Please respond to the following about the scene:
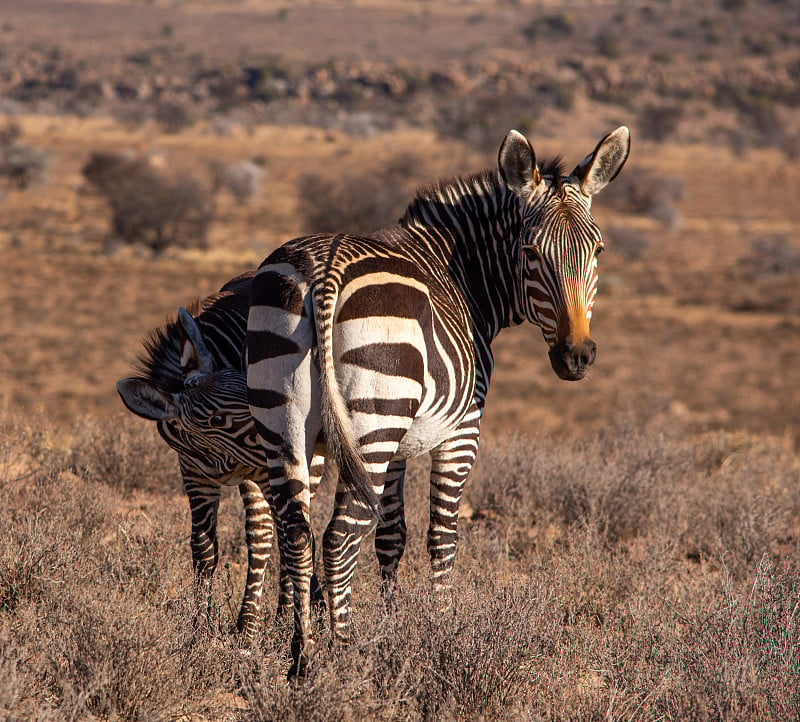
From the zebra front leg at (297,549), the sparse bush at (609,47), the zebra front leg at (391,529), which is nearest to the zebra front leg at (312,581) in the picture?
the zebra front leg at (297,549)

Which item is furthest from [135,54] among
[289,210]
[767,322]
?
[767,322]

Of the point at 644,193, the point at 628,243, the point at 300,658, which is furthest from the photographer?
the point at 644,193

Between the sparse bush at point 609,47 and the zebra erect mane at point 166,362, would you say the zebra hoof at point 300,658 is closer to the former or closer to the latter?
the zebra erect mane at point 166,362

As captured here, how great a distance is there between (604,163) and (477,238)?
69cm

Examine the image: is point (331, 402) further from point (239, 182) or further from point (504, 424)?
point (239, 182)

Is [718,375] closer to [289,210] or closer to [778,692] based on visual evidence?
[778,692]

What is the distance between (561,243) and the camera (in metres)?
3.82

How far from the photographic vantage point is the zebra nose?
12.1 feet

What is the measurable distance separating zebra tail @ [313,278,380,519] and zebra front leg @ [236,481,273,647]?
127cm

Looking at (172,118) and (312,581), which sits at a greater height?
(172,118)

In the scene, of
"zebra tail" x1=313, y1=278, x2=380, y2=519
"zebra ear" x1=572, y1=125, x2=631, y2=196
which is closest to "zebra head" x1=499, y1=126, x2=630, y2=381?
"zebra ear" x1=572, y1=125, x2=631, y2=196

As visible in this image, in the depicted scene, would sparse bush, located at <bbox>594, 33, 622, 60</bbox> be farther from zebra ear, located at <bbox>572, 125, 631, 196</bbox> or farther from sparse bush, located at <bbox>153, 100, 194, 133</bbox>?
zebra ear, located at <bbox>572, 125, 631, 196</bbox>

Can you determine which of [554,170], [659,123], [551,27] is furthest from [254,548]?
[551,27]

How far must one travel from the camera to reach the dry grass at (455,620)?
3.35 metres
